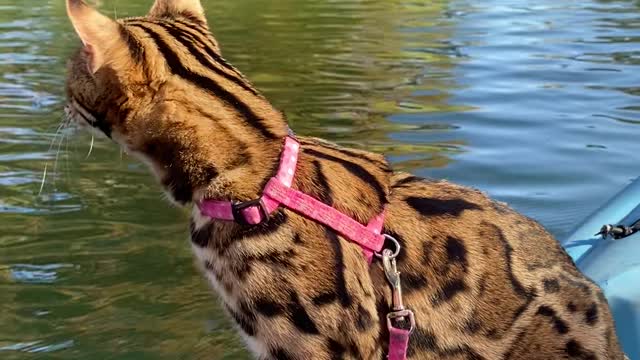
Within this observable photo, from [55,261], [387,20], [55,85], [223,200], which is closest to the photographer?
[223,200]

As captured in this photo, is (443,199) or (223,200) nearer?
(223,200)

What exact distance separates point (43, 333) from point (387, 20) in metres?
15.6

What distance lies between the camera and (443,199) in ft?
11.9

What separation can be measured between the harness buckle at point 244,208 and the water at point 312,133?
160 cm

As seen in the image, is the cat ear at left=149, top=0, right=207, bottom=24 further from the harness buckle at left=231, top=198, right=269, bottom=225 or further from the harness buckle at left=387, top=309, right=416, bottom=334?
the harness buckle at left=387, top=309, right=416, bottom=334

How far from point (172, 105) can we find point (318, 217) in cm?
63

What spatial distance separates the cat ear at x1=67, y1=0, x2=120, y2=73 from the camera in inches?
123

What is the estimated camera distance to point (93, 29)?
315 centimetres

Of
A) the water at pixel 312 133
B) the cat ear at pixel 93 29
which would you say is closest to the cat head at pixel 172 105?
the cat ear at pixel 93 29

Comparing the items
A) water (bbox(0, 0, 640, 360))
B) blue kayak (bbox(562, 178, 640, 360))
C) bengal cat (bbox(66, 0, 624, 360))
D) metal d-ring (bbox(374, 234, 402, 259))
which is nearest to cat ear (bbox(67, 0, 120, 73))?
bengal cat (bbox(66, 0, 624, 360))

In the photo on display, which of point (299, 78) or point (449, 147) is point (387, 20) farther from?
point (449, 147)

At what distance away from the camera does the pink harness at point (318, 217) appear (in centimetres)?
332

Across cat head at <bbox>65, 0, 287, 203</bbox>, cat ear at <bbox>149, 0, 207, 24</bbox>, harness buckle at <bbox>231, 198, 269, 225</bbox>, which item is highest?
cat ear at <bbox>149, 0, 207, 24</bbox>

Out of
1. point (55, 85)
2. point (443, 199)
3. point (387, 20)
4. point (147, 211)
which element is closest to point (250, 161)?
point (443, 199)
